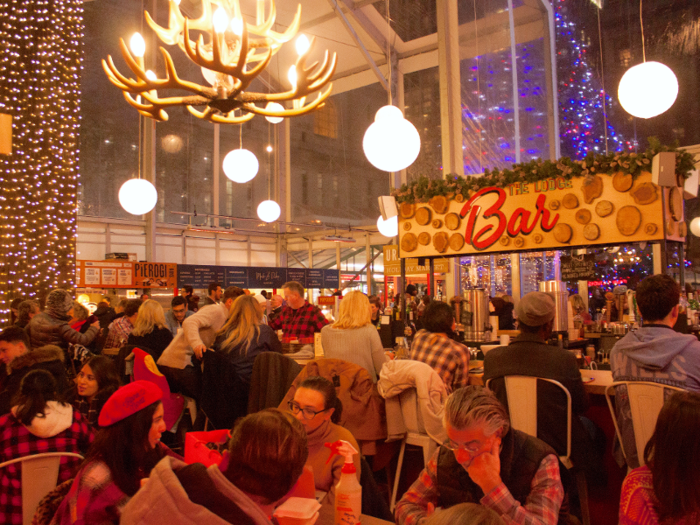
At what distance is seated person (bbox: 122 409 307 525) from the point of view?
44.4 inches

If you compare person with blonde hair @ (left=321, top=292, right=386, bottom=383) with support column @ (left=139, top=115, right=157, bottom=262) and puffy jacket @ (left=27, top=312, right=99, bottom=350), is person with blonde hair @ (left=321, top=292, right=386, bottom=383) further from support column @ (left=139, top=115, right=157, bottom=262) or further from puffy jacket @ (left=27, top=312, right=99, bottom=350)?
support column @ (left=139, top=115, right=157, bottom=262)

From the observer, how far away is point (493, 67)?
11.6 m

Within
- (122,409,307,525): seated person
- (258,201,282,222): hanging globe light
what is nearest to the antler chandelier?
(122,409,307,525): seated person

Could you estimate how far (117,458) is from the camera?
183 cm

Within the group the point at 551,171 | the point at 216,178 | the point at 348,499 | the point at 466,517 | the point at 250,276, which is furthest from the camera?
the point at 216,178

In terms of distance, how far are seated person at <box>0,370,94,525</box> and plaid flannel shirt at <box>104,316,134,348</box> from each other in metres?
3.91

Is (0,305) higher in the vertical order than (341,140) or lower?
lower

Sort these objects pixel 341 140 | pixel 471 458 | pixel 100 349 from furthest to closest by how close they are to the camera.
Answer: pixel 341 140, pixel 100 349, pixel 471 458

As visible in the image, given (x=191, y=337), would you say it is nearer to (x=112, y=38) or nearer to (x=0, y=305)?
(x=0, y=305)

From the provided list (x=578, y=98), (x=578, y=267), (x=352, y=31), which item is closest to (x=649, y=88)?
(x=578, y=267)

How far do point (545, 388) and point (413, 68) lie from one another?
13.1m

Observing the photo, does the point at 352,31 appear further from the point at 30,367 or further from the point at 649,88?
the point at 30,367

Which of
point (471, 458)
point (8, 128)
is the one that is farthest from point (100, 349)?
point (471, 458)

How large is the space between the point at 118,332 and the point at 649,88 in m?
6.10
